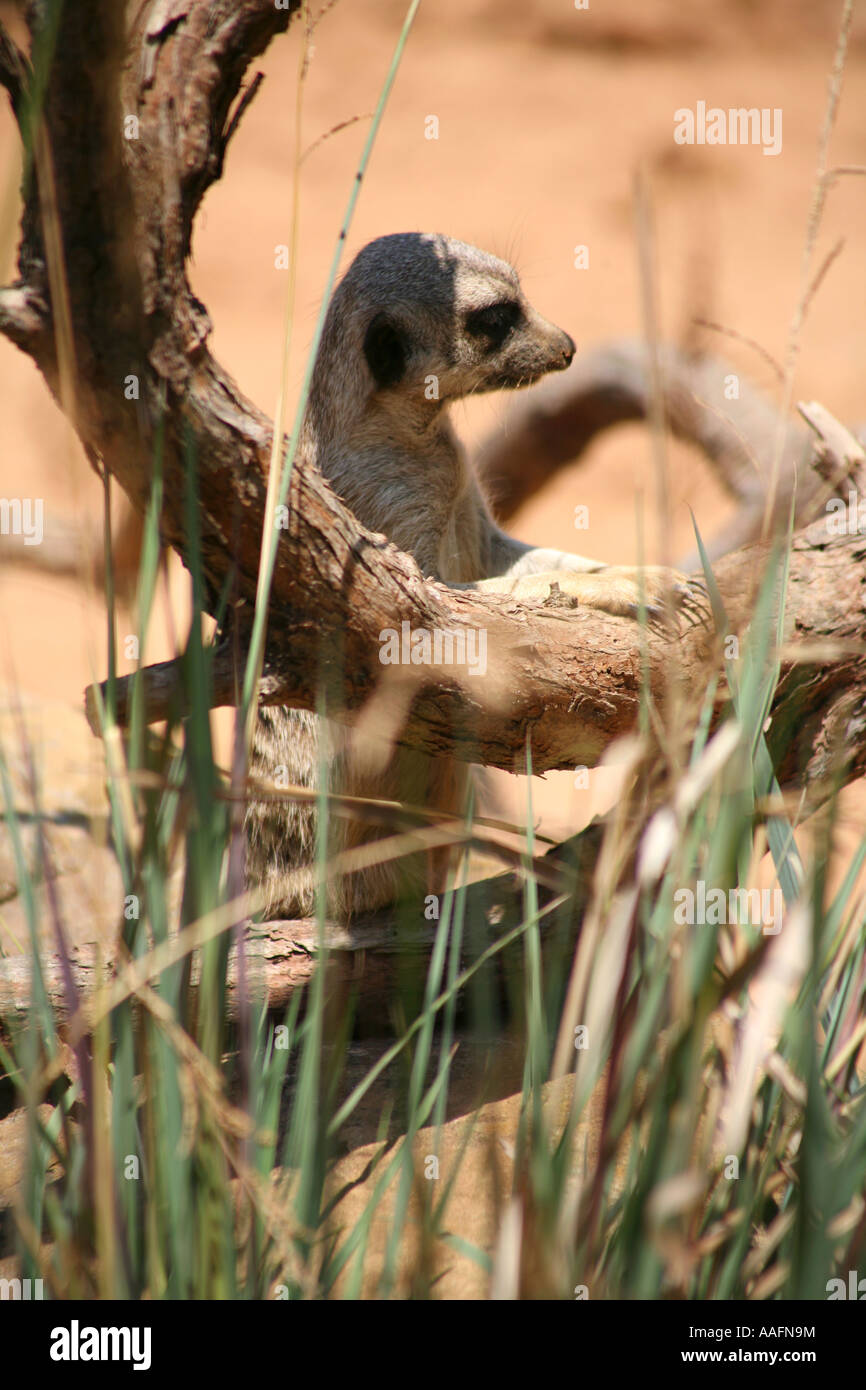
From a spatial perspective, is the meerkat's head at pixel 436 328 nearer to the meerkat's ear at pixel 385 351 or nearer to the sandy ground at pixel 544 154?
the meerkat's ear at pixel 385 351

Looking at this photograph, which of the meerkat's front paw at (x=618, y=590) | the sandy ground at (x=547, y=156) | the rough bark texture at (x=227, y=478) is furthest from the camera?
the sandy ground at (x=547, y=156)

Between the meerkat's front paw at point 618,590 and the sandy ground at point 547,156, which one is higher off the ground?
the sandy ground at point 547,156

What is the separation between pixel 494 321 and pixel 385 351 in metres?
0.32

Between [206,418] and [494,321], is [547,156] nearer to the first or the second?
[494,321]

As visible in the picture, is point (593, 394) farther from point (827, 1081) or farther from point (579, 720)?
point (827, 1081)

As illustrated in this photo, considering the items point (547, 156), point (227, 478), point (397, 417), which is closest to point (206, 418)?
point (227, 478)

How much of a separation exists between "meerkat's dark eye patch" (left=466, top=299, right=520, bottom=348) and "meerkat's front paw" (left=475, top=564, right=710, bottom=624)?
777 mm

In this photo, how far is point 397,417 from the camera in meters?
2.96

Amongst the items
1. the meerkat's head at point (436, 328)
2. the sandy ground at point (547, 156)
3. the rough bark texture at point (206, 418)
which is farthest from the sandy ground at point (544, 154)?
the rough bark texture at point (206, 418)

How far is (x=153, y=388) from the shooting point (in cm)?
155

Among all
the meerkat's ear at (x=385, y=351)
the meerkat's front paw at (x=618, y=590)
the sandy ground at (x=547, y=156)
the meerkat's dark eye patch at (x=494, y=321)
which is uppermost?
the sandy ground at (x=547, y=156)

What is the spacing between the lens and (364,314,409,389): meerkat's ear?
9.50 feet

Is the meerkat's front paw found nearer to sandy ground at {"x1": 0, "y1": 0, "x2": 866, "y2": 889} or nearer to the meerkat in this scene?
the meerkat

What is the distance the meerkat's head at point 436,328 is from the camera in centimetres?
289
